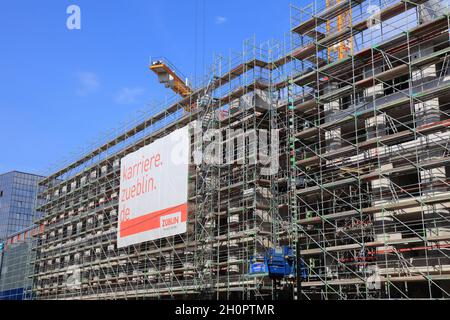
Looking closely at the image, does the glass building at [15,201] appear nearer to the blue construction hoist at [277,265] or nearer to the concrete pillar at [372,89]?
the blue construction hoist at [277,265]

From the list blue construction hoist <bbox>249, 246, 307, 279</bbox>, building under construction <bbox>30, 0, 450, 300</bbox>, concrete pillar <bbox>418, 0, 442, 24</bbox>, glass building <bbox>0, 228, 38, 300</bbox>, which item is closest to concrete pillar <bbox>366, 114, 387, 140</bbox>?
building under construction <bbox>30, 0, 450, 300</bbox>

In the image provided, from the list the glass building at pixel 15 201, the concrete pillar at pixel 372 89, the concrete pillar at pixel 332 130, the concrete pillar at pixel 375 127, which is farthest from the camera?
the glass building at pixel 15 201

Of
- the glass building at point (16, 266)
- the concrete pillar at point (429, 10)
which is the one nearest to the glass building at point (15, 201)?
the glass building at point (16, 266)

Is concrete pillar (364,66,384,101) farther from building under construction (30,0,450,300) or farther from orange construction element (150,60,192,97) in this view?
orange construction element (150,60,192,97)

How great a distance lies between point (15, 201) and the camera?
12544 centimetres

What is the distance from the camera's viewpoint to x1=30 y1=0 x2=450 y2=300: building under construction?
2273 cm

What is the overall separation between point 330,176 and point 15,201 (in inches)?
4423

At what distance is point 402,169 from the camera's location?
75.2 ft

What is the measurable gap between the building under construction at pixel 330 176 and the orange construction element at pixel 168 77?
17.5m

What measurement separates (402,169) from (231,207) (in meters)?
10.9

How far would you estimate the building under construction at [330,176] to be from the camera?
895 inches
